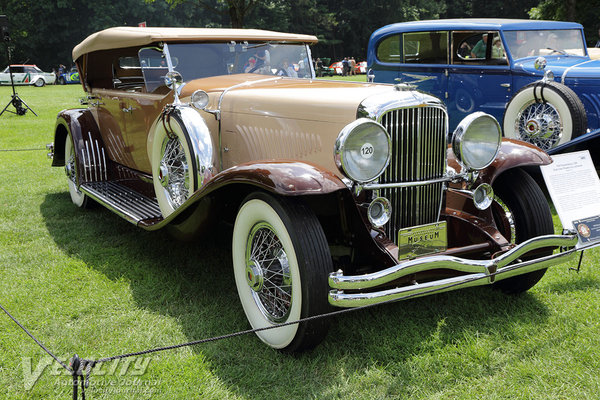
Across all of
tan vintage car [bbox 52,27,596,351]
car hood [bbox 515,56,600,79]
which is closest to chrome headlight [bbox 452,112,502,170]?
tan vintage car [bbox 52,27,596,351]

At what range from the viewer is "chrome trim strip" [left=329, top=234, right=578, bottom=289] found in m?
2.33

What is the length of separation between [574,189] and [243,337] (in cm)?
231

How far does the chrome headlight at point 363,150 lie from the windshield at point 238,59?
200 centimetres

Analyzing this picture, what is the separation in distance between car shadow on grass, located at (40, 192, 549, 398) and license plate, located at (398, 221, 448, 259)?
1.68 feet

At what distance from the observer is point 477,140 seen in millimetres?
2957

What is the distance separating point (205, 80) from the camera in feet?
13.1

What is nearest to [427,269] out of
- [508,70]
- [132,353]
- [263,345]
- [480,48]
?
[263,345]

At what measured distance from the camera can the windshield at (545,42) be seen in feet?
22.5

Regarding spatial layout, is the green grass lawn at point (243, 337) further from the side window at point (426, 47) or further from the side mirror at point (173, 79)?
the side window at point (426, 47)

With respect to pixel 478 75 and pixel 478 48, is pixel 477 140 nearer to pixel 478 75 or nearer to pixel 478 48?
pixel 478 75

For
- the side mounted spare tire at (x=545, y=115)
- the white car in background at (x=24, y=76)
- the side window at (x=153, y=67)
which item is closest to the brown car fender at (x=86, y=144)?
the side window at (x=153, y=67)

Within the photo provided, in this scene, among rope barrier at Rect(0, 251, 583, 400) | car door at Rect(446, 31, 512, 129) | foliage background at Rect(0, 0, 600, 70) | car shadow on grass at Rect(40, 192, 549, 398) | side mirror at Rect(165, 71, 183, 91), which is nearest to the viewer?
rope barrier at Rect(0, 251, 583, 400)

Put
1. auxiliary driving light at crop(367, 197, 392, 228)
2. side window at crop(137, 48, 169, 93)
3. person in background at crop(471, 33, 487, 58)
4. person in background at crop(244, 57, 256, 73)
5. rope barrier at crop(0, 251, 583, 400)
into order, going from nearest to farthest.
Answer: rope barrier at crop(0, 251, 583, 400) < auxiliary driving light at crop(367, 197, 392, 228) < side window at crop(137, 48, 169, 93) < person in background at crop(244, 57, 256, 73) < person in background at crop(471, 33, 487, 58)

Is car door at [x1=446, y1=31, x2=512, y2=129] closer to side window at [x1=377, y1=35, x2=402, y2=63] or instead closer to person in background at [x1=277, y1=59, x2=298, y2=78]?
side window at [x1=377, y1=35, x2=402, y2=63]
